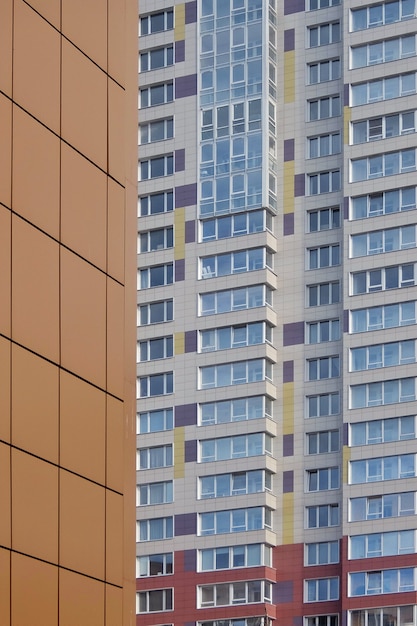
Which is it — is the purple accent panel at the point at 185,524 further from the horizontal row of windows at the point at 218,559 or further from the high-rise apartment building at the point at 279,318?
the horizontal row of windows at the point at 218,559

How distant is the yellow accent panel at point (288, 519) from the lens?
8750 cm

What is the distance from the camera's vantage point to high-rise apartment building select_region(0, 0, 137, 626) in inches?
766

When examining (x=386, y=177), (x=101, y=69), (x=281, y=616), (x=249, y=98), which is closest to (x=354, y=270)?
(x=386, y=177)

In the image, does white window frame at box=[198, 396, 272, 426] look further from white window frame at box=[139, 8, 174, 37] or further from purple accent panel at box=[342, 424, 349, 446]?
white window frame at box=[139, 8, 174, 37]

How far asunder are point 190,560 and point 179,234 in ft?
→ 60.7

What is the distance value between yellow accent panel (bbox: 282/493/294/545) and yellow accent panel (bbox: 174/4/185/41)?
27.7 m

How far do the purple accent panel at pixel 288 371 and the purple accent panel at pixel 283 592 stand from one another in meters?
10.8

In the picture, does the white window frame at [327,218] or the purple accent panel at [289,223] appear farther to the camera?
the purple accent panel at [289,223]

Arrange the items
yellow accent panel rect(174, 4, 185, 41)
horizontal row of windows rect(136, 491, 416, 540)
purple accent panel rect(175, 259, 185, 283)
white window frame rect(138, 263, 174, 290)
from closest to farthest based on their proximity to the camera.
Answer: horizontal row of windows rect(136, 491, 416, 540) → purple accent panel rect(175, 259, 185, 283) → white window frame rect(138, 263, 174, 290) → yellow accent panel rect(174, 4, 185, 41)

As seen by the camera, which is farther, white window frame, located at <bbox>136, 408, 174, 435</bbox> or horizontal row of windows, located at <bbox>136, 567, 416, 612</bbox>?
white window frame, located at <bbox>136, 408, 174, 435</bbox>

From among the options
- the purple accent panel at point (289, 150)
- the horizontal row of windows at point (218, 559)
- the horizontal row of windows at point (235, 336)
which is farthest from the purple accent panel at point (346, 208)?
the horizontal row of windows at point (218, 559)

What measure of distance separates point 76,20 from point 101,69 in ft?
2.92

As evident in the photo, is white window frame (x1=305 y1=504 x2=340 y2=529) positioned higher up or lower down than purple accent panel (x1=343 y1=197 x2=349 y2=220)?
lower down

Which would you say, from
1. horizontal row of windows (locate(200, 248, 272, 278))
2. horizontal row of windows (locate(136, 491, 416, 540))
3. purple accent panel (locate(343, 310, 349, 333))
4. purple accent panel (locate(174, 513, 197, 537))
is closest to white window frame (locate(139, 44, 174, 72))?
horizontal row of windows (locate(200, 248, 272, 278))
